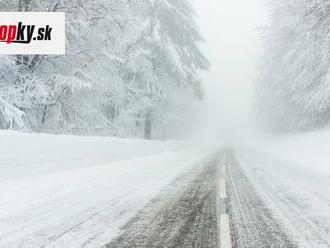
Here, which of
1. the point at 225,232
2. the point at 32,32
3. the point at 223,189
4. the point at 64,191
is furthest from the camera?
the point at 32,32

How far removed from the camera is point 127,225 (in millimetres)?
5316

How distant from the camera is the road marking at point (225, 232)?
177 inches

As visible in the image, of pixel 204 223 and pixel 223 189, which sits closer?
pixel 204 223

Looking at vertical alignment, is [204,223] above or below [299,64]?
below

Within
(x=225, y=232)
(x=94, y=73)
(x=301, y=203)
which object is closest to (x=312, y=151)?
(x=94, y=73)

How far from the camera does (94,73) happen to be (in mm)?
15727

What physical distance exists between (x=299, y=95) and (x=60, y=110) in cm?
1670

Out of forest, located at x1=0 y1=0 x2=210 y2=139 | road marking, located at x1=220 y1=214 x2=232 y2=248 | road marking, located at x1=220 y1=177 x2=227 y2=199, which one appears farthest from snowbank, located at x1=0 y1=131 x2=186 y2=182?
road marking, located at x1=220 y1=214 x2=232 y2=248

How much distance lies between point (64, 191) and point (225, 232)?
13.4 ft

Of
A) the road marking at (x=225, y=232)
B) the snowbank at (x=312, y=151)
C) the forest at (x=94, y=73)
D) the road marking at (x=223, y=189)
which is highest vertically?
the forest at (x=94, y=73)

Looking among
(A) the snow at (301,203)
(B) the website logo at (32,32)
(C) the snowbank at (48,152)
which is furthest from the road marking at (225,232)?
(B) the website logo at (32,32)

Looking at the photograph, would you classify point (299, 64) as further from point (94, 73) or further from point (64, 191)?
point (64, 191)

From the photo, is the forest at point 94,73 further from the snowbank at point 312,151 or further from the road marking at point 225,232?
the snowbank at point 312,151

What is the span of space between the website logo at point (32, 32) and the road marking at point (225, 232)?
10009mm
